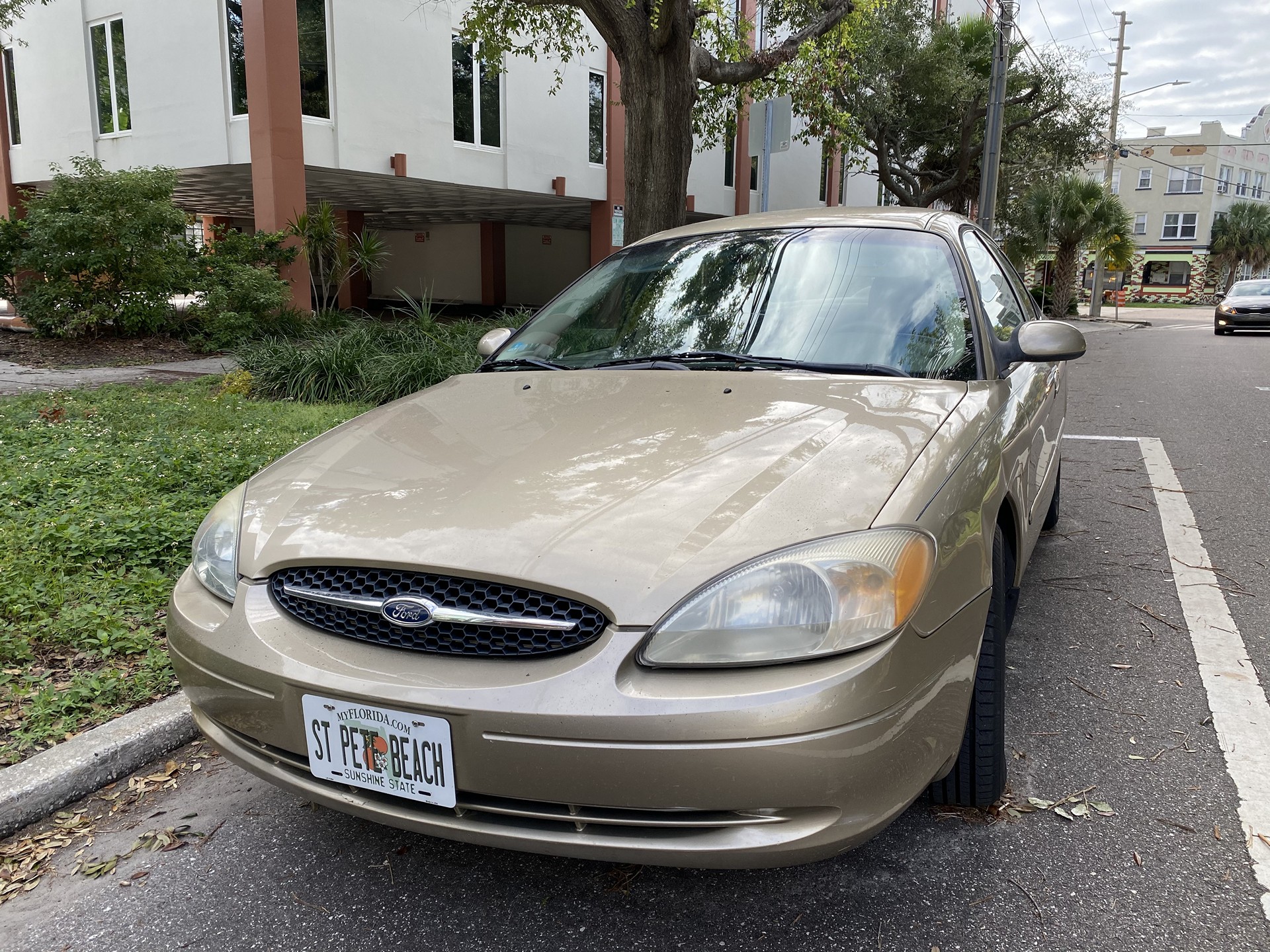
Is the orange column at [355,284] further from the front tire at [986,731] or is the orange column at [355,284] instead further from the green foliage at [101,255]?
the front tire at [986,731]

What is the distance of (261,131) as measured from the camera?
1333 cm

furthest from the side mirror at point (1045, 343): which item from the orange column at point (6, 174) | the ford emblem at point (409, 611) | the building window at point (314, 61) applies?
the orange column at point (6, 174)

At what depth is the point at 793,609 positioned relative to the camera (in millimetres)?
1703

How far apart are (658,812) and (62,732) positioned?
2013 mm

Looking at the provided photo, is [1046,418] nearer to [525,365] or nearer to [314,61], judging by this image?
[525,365]

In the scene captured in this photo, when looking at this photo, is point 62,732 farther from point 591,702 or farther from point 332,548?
point 591,702

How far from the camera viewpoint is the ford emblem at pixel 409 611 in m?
1.80

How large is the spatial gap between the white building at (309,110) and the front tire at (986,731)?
29.5 feet

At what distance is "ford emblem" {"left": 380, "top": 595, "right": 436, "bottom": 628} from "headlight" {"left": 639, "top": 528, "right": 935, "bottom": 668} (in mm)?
427

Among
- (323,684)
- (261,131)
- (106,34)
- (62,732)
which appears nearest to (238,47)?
(261,131)

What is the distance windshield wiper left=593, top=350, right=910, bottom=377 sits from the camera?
2.65 m

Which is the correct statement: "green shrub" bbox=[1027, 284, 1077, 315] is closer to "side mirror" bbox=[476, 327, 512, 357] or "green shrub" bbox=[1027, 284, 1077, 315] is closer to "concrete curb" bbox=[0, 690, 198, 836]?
"side mirror" bbox=[476, 327, 512, 357]

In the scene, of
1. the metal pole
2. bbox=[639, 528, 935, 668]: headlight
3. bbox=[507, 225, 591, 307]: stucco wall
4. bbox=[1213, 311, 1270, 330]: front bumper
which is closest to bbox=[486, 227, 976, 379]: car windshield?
bbox=[639, 528, 935, 668]: headlight

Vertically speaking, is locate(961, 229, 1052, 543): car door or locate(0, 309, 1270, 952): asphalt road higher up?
locate(961, 229, 1052, 543): car door
